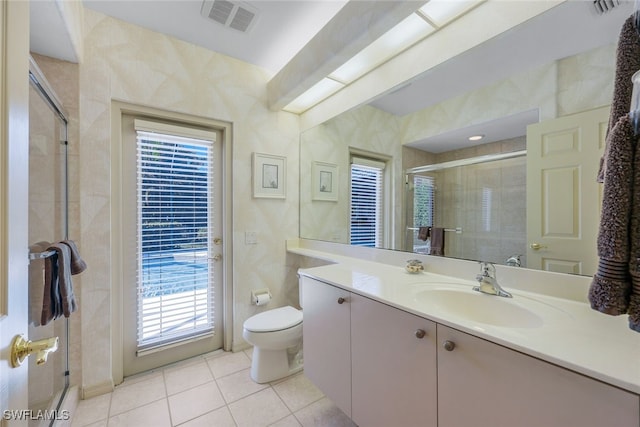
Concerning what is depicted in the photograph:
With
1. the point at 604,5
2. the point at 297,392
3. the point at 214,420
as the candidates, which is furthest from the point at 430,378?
the point at 604,5

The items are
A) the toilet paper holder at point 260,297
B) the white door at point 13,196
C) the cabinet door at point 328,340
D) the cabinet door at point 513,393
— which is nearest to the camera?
the white door at point 13,196

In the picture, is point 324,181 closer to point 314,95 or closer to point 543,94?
point 314,95

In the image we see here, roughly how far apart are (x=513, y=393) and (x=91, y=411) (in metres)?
2.26

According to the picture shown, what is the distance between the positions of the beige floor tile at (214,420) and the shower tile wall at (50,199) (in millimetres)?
750

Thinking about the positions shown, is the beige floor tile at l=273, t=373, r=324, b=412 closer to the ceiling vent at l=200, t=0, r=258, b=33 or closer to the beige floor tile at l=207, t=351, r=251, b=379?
the beige floor tile at l=207, t=351, r=251, b=379

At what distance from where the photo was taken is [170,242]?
6.79ft

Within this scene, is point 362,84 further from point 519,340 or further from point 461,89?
point 519,340

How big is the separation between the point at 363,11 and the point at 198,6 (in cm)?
111

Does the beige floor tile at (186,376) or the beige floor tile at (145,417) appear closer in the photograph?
the beige floor tile at (145,417)

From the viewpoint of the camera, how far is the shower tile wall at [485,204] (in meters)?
1.27

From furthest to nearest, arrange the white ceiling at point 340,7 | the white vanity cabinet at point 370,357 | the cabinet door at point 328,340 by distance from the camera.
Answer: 1. the cabinet door at point 328,340
2. the white ceiling at point 340,7
3. the white vanity cabinet at point 370,357

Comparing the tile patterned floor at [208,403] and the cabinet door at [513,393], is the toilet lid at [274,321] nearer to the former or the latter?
the tile patterned floor at [208,403]

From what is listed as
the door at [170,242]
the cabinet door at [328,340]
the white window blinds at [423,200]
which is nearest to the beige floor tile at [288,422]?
the cabinet door at [328,340]

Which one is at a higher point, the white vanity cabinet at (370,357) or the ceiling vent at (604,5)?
the ceiling vent at (604,5)
